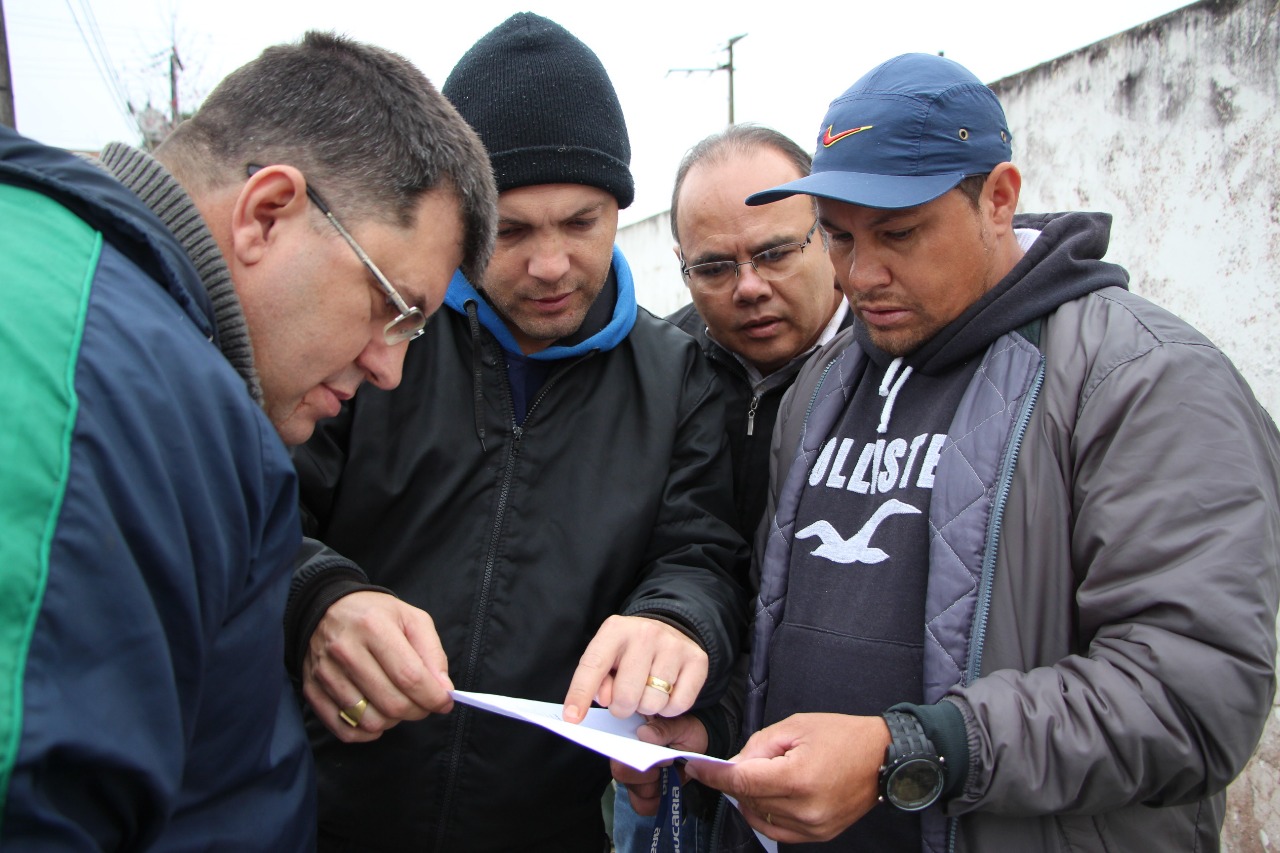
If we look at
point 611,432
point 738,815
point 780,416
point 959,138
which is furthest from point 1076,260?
point 738,815

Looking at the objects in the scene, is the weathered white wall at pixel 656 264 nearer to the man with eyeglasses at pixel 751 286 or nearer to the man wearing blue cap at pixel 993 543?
the man with eyeglasses at pixel 751 286

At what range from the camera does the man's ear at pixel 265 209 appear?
114 centimetres

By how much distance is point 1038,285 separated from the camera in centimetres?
159

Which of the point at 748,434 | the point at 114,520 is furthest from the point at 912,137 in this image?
the point at 114,520

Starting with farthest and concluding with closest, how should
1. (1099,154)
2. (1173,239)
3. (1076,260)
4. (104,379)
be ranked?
(1099,154), (1173,239), (1076,260), (104,379)

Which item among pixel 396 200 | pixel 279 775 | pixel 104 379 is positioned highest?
pixel 396 200

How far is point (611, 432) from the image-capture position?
198cm

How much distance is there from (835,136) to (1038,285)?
0.51 metres

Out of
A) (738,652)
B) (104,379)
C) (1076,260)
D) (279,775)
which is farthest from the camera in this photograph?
(738,652)

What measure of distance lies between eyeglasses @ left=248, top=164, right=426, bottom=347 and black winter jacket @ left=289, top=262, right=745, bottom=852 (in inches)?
19.8

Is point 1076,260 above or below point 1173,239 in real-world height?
above

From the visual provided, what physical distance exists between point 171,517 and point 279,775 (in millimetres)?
576

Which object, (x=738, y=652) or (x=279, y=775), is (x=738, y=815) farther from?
(x=279, y=775)

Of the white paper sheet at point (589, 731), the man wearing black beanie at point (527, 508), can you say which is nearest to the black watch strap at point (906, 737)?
the white paper sheet at point (589, 731)
